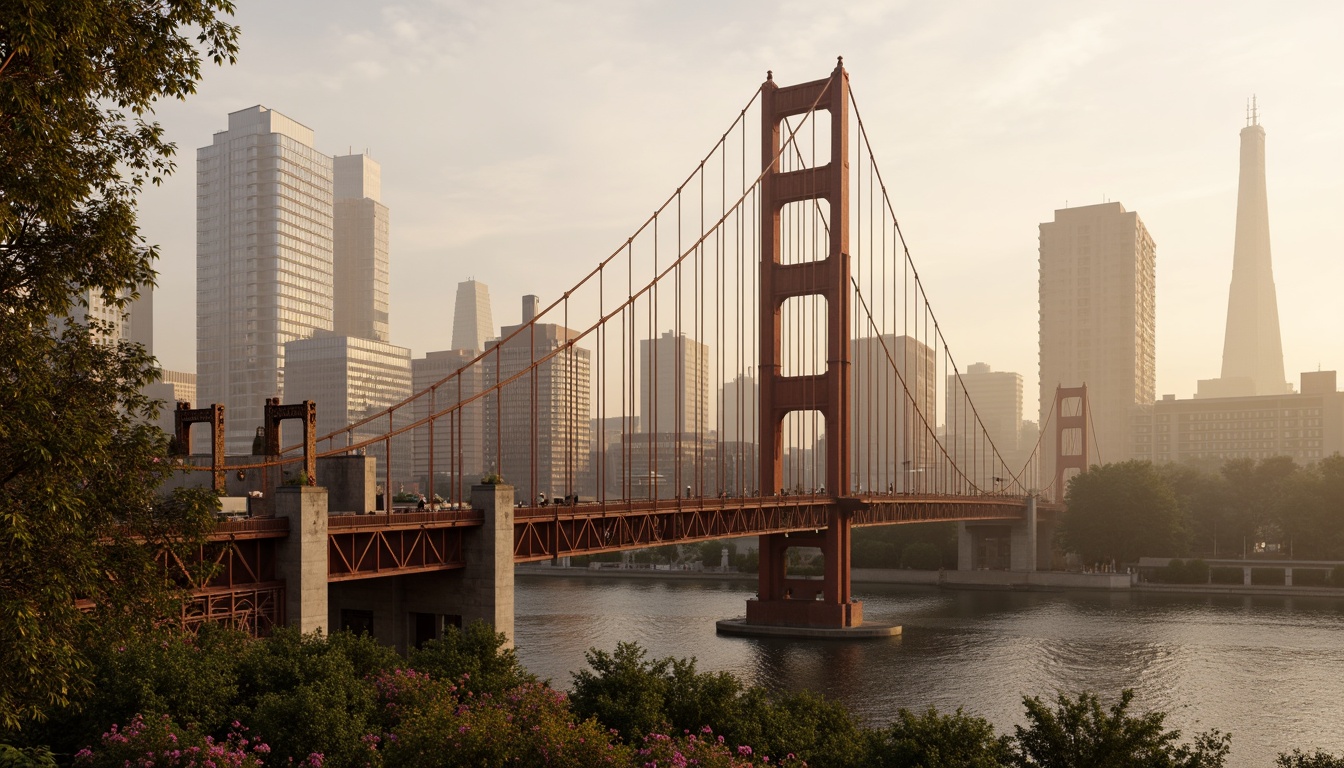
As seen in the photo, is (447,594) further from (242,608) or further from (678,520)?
(678,520)

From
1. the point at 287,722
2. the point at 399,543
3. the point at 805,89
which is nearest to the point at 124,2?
the point at 287,722

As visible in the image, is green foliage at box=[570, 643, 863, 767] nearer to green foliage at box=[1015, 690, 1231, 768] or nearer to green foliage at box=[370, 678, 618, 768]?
green foliage at box=[1015, 690, 1231, 768]

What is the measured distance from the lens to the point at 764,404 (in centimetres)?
7919

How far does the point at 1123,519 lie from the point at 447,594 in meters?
99.2

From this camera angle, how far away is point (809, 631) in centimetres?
7469

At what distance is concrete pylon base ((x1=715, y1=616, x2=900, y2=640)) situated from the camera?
74438 mm

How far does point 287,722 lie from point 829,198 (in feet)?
203

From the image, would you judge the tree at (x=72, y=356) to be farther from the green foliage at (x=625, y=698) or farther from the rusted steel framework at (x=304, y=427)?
the rusted steel framework at (x=304, y=427)

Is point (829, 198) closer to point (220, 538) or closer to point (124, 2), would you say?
point (220, 538)

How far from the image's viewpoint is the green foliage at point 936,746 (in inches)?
952

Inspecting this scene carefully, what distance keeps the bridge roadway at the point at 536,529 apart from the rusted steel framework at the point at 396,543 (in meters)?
0.03

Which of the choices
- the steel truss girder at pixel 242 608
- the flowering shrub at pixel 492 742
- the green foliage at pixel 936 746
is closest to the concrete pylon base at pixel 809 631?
the steel truss girder at pixel 242 608

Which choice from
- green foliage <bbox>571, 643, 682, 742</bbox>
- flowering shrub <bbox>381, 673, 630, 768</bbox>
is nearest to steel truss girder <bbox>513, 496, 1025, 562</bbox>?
green foliage <bbox>571, 643, 682, 742</bbox>

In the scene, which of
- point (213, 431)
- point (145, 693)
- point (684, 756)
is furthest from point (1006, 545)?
point (145, 693)
